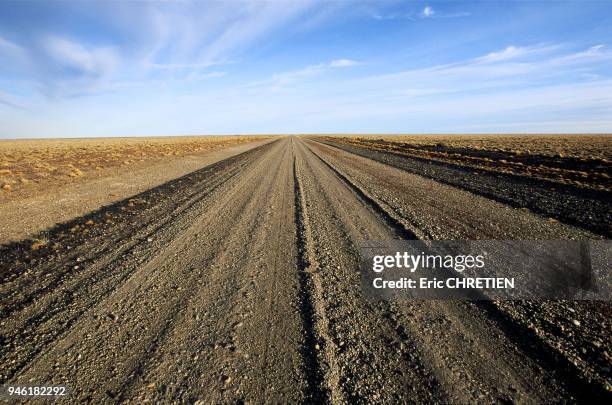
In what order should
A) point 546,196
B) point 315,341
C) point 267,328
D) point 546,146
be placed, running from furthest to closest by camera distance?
1. point 546,146
2. point 546,196
3. point 267,328
4. point 315,341

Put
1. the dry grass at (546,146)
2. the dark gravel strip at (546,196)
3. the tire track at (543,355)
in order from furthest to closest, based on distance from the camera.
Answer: the dry grass at (546,146) < the dark gravel strip at (546,196) < the tire track at (543,355)

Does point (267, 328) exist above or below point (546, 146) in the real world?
below

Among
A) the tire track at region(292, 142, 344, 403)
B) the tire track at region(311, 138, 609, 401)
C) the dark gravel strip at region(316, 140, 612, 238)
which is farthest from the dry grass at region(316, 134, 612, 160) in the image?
the tire track at region(292, 142, 344, 403)

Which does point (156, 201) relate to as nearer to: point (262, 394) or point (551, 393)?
point (262, 394)

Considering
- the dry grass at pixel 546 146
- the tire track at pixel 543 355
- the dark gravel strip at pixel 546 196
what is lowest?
the tire track at pixel 543 355

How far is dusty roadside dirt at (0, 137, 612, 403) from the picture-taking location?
9.20 ft

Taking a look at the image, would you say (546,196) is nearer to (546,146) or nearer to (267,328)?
(267,328)

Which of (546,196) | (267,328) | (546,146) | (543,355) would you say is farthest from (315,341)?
(546,146)

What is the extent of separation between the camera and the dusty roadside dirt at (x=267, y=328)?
9.20ft

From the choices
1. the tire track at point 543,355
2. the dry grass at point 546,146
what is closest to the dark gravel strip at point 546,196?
the tire track at point 543,355

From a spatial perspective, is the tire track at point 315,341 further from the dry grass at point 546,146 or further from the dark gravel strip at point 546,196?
the dry grass at point 546,146

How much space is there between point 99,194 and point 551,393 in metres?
14.0

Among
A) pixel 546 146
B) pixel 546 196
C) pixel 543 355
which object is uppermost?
pixel 546 146

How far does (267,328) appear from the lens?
362cm
